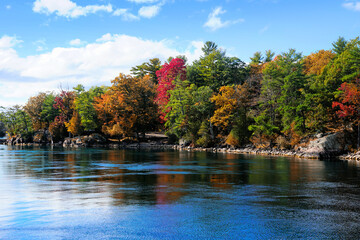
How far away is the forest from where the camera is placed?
41250 mm

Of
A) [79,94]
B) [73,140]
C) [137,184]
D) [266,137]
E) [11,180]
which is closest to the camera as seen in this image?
[137,184]

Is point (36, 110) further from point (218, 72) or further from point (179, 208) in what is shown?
point (179, 208)

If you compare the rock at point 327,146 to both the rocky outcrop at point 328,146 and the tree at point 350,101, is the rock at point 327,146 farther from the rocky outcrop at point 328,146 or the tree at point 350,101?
the tree at point 350,101

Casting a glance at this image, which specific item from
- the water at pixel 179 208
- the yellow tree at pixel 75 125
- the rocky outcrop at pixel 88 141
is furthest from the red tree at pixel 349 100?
the yellow tree at pixel 75 125

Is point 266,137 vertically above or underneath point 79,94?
underneath

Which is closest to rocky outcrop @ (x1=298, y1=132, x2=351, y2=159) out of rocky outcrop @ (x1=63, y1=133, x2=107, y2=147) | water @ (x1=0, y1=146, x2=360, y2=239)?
water @ (x1=0, y1=146, x2=360, y2=239)

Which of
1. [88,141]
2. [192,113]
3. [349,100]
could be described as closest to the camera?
[349,100]

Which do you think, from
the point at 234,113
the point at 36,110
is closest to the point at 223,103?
the point at 234,113

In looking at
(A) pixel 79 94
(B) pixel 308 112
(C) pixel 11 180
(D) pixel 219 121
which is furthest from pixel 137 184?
(A) pixel 79 94

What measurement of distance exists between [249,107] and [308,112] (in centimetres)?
1186

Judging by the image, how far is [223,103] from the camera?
53.6m

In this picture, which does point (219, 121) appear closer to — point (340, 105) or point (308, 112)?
point (308, 112)

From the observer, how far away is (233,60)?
6588 cm

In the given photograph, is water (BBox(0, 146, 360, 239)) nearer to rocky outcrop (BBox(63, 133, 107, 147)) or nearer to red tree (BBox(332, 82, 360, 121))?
red tree (BBox(332, 82, 360, 121))
